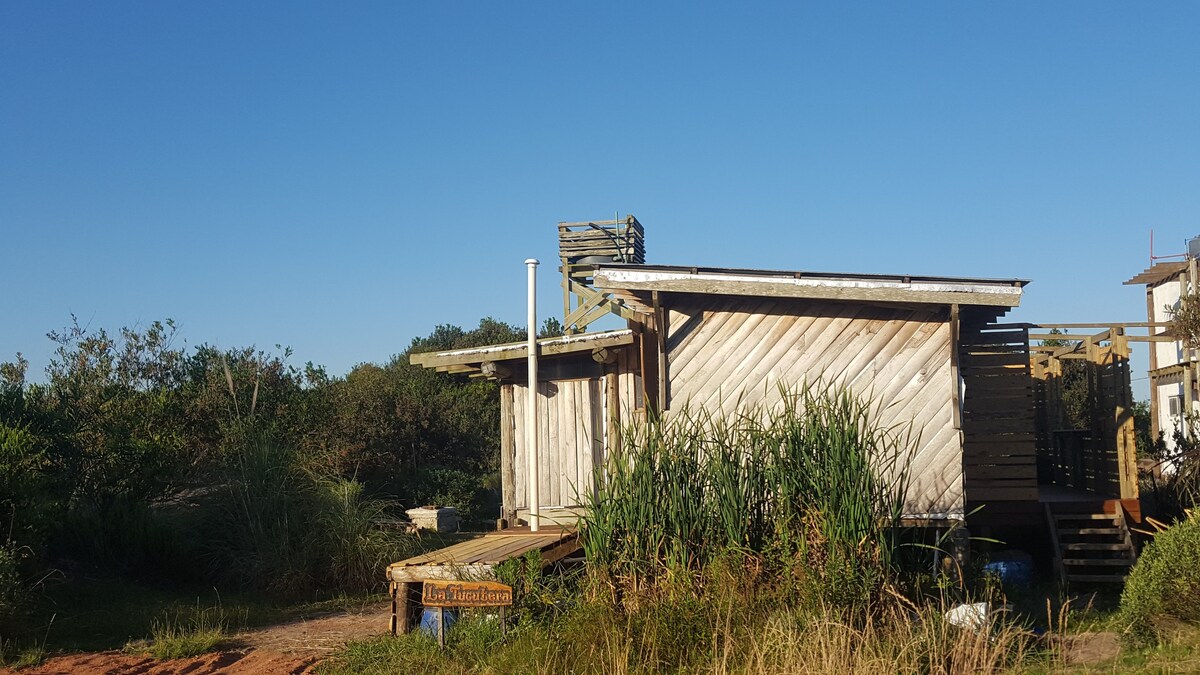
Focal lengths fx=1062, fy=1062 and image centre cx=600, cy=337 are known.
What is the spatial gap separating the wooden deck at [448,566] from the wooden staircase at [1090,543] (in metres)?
6.33

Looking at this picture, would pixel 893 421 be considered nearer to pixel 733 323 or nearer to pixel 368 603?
pixel 733 323

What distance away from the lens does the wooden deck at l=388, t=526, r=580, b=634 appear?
857cm

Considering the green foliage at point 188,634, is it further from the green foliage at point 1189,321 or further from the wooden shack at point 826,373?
the green foliage at point 1189,321

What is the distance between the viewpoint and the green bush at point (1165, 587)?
819cm

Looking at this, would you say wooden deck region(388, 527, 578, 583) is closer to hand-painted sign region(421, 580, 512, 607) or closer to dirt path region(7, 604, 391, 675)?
hand-painted sign region(421, 580, 512, 607)

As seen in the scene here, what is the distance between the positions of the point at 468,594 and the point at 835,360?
4973 millimetres

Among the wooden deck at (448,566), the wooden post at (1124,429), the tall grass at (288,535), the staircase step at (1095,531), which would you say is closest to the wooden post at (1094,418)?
the wooden post at (1124,429)

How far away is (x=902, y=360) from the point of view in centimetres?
1103

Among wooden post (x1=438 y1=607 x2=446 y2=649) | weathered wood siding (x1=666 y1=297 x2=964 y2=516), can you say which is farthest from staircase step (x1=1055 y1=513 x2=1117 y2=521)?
wooden post (x1=438 y1=607 x2=446 y2=649)

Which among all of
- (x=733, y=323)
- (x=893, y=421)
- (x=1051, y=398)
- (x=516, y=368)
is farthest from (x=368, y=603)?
(x=1051, y=398)

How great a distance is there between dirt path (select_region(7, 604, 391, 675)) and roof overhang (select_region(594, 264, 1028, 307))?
173 inches

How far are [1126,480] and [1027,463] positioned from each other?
1.23 meters

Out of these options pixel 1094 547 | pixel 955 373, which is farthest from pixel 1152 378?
pixel 955 373

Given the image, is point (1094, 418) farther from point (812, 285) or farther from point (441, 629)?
point (441, 629)
